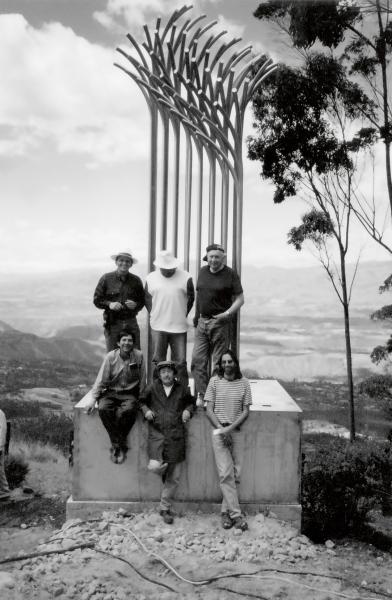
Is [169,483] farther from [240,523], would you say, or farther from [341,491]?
[341,491]

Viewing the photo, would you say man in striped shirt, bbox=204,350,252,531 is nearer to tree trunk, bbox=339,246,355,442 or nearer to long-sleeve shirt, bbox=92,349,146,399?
long-sleeve shirt, bbox=92,349,146,399

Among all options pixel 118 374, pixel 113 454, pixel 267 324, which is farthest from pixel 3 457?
pixel 267 324

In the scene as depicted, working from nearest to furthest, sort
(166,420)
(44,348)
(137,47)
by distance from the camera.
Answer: (166,420) → (137,47) → (44,348)

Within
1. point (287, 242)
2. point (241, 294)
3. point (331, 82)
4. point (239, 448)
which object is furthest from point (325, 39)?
point (239, 448)

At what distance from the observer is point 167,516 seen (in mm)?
6723

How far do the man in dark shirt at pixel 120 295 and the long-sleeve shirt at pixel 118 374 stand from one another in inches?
18.8

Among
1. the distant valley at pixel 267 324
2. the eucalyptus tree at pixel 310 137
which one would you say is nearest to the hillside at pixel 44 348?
the distant valley at pixel 267 324

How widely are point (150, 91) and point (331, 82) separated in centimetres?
A: 1209

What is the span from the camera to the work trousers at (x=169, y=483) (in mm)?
6672

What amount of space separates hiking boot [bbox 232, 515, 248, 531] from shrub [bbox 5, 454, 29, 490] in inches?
166

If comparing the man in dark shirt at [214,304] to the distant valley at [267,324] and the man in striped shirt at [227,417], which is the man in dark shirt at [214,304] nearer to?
the man in striped shirt at [227,417]

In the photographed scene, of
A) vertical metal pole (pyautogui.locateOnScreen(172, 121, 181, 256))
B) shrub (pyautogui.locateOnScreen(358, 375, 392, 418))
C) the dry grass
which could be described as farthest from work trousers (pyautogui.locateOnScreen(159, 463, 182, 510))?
shrub (pyautogui.locateOnScreen(358, 375, 392, 418))

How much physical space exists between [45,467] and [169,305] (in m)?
5.06

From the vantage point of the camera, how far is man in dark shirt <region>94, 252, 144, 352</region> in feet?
23.1
